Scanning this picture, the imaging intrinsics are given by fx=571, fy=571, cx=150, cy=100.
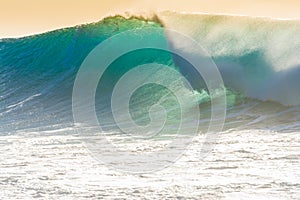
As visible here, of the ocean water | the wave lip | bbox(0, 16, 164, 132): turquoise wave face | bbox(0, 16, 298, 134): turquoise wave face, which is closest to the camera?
the ocean water

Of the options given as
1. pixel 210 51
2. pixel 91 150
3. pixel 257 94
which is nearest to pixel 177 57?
pixel 210 51

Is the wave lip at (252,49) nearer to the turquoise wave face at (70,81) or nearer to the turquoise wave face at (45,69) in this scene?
the turquoise wave face at (70,81)

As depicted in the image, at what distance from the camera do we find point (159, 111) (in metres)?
9.89

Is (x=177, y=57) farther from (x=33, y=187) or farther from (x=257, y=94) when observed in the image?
(x=33, y=187)

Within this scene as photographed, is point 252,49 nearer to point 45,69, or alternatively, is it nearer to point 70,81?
point 70,81

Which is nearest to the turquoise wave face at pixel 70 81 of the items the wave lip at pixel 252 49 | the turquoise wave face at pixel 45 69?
the turquoise wave face at pixel 45 69

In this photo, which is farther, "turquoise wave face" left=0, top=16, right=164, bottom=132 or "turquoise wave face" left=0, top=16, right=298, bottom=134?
"turquoise wave face" left=0, top=16, right=164, bottom=132

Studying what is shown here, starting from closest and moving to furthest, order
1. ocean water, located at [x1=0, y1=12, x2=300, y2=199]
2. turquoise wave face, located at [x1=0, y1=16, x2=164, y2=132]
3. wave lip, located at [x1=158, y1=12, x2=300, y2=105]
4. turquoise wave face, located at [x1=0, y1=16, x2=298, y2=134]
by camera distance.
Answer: ocean water, located at [x1=0, y1=12, x2=300, y2=199], turquoise wave face, located at [x1=0, y1=16, x2=298, y2=134], wave lip, located at [x1=158, y1=12, x2=300, y2=105], turquoise wave face, located at [x1=0, y1=16, x2=164, y2=132]

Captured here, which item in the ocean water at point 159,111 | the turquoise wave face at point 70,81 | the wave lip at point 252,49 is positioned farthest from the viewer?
the wave lip at point 252,49

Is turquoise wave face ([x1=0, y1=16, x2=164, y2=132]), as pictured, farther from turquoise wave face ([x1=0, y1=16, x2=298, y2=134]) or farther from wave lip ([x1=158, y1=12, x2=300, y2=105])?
wave lip ([x1=158, y1=12, x2=300, y2=105])

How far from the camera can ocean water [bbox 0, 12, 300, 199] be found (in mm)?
5375

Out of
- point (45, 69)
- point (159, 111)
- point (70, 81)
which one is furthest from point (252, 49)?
point (45, 69)

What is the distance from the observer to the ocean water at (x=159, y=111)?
212 inches

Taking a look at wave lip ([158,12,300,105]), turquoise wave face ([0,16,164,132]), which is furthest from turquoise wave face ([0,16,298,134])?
wave lip ([158,12,300,105])
